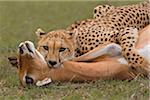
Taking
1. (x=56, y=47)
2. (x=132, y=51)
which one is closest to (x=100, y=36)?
(x=132, y=51)

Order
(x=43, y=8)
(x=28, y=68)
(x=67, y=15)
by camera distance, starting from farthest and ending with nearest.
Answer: (x=43, y=8) < (x=67, y=15) < (x=28, y=68)

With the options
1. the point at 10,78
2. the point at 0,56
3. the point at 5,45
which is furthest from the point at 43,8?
the point at 10,78

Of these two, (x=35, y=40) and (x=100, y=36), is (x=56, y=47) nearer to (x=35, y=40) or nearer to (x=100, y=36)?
(x=100, y=36)

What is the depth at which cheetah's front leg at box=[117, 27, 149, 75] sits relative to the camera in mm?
7059

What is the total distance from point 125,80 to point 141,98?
81cm

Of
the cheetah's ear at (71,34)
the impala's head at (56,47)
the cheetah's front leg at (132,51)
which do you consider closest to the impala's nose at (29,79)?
the impala's head at (56,47)

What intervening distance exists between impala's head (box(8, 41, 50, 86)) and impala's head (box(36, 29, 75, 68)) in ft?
0.41

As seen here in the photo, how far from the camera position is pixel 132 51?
23.5ft

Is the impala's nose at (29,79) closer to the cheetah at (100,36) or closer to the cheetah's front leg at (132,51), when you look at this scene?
the cheetah at (100,36)

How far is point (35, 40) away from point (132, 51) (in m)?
3.34

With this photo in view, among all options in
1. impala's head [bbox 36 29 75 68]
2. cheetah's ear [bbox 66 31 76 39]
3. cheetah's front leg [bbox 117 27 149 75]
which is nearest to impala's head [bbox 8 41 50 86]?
impala's head [bbox 36 29 75 68]

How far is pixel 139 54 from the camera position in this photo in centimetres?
714

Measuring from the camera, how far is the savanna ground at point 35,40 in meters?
6.38

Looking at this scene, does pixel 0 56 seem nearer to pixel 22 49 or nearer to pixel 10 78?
pixel 10 78
